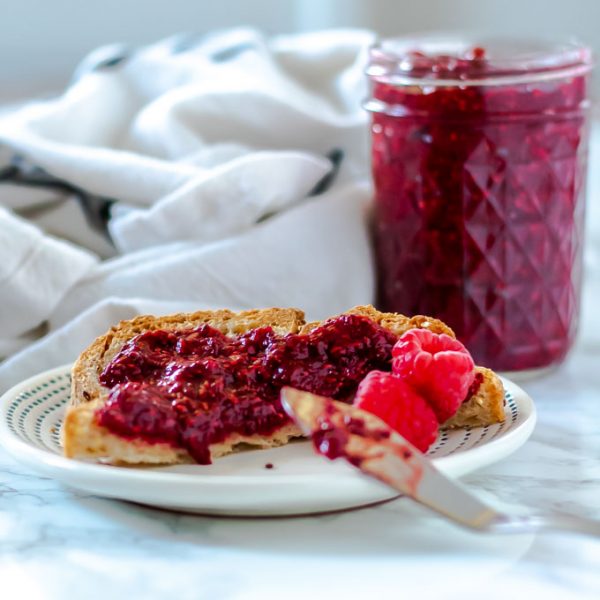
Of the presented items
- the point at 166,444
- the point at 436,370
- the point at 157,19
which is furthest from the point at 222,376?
the point at 157,19

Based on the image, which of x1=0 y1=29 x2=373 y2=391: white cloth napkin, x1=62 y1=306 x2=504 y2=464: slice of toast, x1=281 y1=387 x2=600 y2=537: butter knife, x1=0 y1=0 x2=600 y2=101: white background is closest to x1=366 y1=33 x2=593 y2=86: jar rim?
x1=0 y1=29 x2=373 y2=391: white cloth napkin

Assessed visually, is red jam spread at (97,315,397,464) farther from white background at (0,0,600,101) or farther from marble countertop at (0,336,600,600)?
white background at (0,0,600,101)

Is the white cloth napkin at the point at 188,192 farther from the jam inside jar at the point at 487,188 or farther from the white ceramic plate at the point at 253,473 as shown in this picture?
the white ceramic plate at the point at 253,473

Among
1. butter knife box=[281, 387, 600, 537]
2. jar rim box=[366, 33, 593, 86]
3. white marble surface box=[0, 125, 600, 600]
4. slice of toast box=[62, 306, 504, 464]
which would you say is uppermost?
jar rim box=[366, 33, 593, 86]

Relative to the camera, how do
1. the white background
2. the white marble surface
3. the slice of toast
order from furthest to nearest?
1. the white background
2. the slice of toast
3. the white marble surface

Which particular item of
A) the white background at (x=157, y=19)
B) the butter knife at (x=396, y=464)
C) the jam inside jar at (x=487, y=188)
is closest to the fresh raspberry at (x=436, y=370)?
the butter knife at (x=396, y=464)

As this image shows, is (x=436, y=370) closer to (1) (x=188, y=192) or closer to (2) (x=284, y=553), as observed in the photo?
(2) (x=284, y=553)
